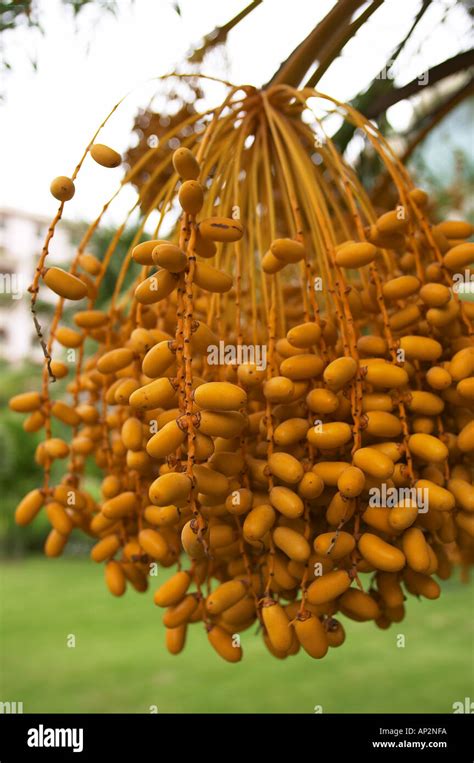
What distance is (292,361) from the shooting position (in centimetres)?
68

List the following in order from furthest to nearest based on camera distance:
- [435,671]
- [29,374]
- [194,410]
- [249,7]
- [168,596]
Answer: [29,374] < [435,671] < [249,7] < [168,596] < [194,410]

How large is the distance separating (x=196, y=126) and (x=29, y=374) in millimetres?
4058

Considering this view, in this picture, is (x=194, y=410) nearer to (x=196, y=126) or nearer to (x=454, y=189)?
(x=196, y=126)

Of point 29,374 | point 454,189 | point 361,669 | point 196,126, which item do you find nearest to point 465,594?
point 361,669

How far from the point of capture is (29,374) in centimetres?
498

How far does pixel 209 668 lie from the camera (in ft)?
Answer: 13.5

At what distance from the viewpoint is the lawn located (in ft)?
11.1

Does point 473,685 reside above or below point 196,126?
below

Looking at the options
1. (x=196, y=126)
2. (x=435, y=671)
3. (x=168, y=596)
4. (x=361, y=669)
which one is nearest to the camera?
(x=168, y=596)

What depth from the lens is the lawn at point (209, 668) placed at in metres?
3.40

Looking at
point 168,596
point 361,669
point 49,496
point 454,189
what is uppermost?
point 454,189

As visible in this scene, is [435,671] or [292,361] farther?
[435,671]
